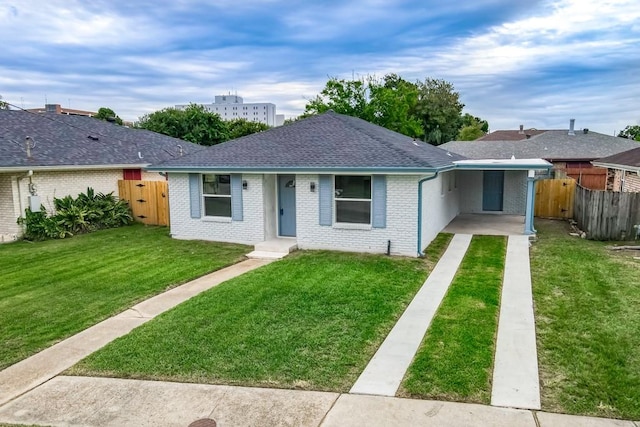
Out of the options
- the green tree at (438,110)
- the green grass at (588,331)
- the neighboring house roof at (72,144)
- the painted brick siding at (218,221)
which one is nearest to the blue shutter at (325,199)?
the painted brick siding at (218,221)

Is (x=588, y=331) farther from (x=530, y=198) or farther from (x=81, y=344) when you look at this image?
(x=530, y=198)

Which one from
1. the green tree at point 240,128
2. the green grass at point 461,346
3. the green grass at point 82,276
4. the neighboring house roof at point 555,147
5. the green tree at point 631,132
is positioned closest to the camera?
the green grass at point 461,346

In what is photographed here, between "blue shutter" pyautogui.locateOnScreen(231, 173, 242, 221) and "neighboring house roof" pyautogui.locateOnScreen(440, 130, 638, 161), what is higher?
"neighboring house roof" pyautogui.locateOnScreen(440, 130, 638, 161)

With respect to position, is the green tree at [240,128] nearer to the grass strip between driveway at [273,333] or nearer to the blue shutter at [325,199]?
the blue shutter at [325,199]

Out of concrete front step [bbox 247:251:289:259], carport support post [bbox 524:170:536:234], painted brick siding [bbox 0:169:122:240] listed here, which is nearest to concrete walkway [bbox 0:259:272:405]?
concrete front step [bbox 247:251:289:259]

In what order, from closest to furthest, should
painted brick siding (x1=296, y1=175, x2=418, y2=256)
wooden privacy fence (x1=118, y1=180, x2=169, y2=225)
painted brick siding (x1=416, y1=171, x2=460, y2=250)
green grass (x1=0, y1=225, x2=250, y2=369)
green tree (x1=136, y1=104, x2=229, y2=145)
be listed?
green grass (x1=0, y1=225, x2=250, y2=369)
painted brick siding (x1=296, y1=175, x2=418, y2=256)
painted brick siding (x1=416, y1=171, x2=460, y2=250)
wooden privacy fence (x1=118, y1=180, x2=169, y2=225)
green tree (x1=136, y1=104, x2=229, y2=145)

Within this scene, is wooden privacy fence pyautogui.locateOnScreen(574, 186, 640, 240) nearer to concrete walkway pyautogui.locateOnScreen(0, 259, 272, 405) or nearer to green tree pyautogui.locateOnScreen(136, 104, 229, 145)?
concrete walkway pyautogui.locateOnScreen(0, 259, 272, 405)
